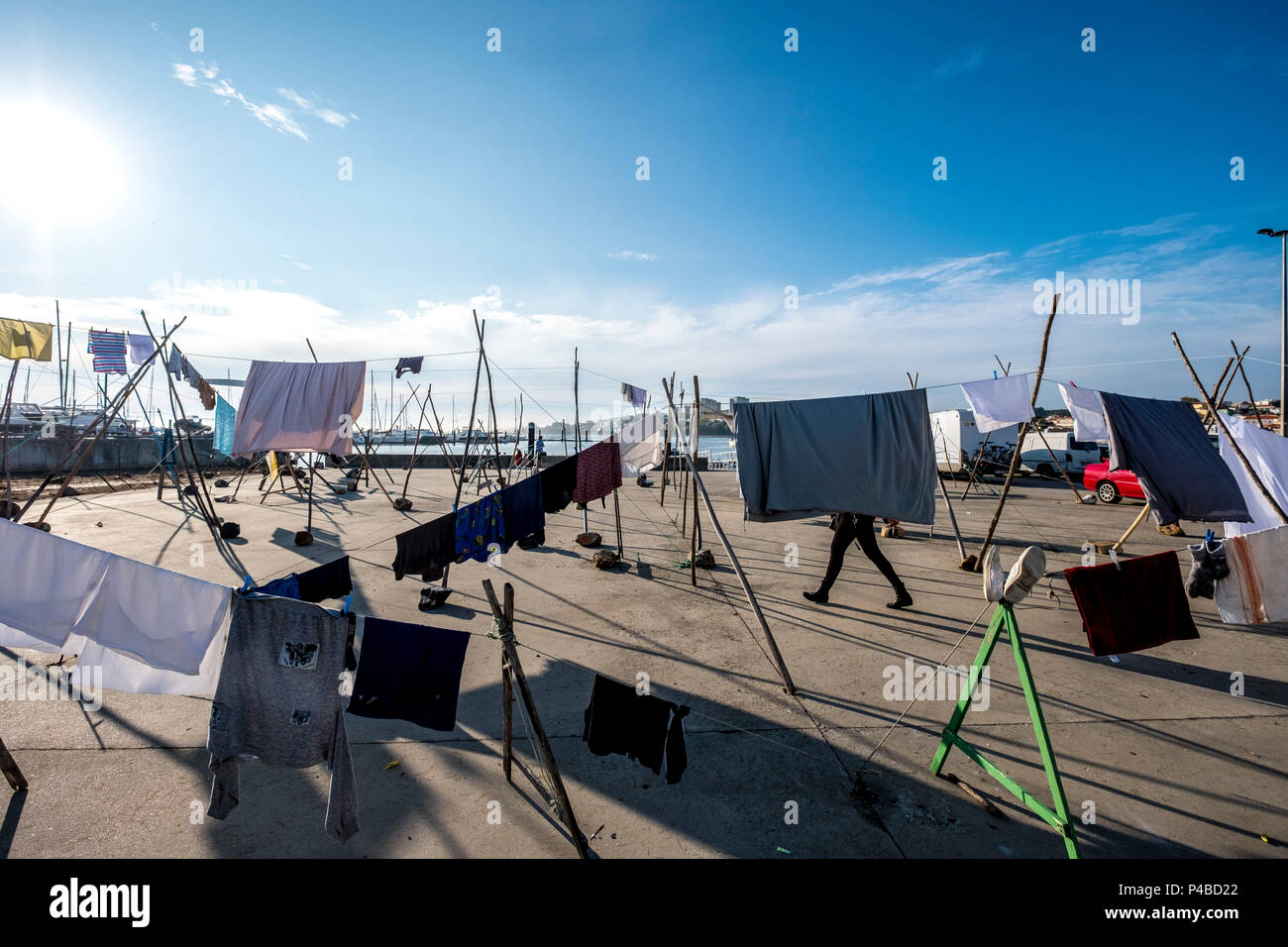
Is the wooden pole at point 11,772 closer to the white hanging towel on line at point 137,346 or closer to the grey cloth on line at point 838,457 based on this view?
the grey cloth on line at point 838,457

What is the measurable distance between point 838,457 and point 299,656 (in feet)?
22.3

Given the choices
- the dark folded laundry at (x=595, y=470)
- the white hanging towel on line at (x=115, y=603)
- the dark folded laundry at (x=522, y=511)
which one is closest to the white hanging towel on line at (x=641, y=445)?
the dark folded laundry at (x=595, y=470)

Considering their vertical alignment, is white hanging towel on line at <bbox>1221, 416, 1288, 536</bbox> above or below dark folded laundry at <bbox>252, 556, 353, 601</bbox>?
above

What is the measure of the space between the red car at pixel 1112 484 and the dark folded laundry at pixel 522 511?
19.0 m

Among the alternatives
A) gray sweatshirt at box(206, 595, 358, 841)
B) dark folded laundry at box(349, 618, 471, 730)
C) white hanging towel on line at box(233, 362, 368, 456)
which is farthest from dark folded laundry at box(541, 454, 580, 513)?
gray sweatshirt at box(206, 595, 358, 841)

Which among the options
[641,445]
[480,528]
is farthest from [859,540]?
[641,445]

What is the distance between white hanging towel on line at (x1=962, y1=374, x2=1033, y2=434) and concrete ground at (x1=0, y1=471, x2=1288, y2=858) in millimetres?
2875

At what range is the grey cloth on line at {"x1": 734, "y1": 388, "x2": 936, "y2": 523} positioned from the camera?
764 cm

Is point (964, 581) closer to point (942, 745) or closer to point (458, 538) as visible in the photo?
point (942, 745)

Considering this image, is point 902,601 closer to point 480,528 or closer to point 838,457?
point 838,457

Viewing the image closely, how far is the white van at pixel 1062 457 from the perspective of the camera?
24078mm

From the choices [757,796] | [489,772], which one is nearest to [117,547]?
[489,772]

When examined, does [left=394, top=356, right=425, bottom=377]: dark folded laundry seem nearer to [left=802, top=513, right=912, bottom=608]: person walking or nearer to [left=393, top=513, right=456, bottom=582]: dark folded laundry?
[left=393, top=513, right=456, bottom=582]: dark folded laundry
